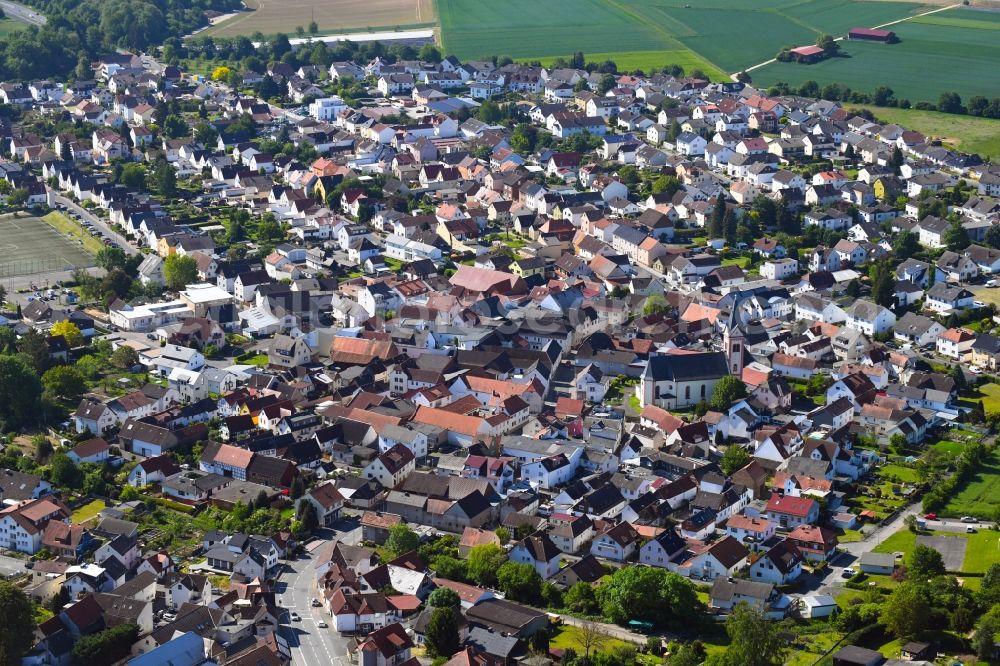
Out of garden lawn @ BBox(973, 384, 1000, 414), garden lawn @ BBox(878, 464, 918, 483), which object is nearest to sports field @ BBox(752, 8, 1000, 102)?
garden lawn @ BBox(973, 384, 1000, 414)

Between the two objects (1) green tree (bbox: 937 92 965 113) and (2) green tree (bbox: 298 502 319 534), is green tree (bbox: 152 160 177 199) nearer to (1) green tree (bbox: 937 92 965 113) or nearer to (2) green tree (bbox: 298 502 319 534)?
(2) green tree (bbox: 298 502 319 534)

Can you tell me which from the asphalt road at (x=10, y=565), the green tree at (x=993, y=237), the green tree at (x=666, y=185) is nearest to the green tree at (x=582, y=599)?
the asphalt road at (x=10, y=565)

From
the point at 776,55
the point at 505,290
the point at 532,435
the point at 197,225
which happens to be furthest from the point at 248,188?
the point at 776,55

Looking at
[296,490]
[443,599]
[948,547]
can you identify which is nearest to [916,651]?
[948,547]

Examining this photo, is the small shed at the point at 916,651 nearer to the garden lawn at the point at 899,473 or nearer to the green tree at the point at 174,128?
the garden lawn at the point at 899,473

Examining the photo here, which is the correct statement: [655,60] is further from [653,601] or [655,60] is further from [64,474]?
[653,601]
